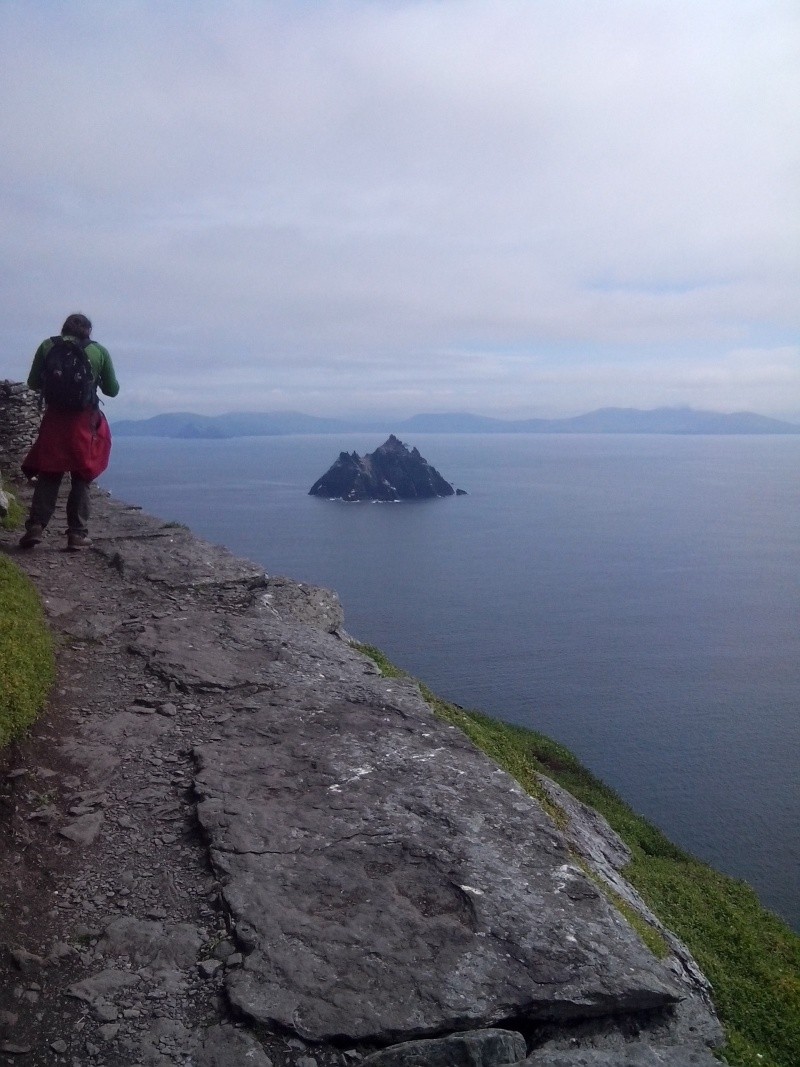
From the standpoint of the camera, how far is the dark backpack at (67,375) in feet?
30.1

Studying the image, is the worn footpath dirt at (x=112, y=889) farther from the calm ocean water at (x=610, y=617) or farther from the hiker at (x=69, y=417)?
the calm ocean water at (x=610, y=617)

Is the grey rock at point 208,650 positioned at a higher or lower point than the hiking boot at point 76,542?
lower

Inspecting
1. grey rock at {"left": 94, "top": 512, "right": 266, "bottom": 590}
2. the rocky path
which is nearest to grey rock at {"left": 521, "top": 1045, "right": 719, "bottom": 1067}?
the rocky path

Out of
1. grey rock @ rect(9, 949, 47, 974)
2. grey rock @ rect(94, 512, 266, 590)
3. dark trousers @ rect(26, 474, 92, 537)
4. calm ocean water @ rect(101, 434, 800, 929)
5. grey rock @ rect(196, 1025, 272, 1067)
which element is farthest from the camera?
calm ocean water @ rect(101, 434, 800, 929)

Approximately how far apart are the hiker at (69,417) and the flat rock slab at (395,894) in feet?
14.9

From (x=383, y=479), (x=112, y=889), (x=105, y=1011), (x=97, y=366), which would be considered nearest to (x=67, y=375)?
(x=97, y=366)

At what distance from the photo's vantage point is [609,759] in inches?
1646

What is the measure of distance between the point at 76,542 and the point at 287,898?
7188 millimetres

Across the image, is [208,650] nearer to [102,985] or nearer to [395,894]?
[395,894]

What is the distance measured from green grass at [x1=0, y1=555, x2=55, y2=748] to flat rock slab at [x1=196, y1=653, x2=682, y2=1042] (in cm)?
138

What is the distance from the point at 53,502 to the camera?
395 inches

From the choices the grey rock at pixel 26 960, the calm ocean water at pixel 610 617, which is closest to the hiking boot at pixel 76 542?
the grey rock at pixel 26 960

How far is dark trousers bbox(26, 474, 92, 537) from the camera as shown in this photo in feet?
32.1

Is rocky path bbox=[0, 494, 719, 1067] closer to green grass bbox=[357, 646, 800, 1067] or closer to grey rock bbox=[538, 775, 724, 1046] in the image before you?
grey rock bbox=[538, 775, 724, 1046]
